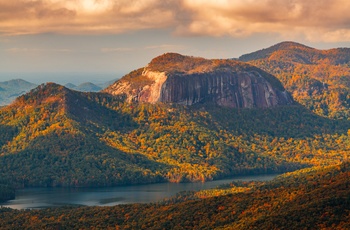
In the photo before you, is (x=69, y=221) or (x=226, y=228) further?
(x=69, y=221)

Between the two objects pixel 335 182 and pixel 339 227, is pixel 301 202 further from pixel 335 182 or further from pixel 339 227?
pixel 339 227

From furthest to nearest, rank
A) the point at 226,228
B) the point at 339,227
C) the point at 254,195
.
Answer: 1. the point at 254,195
2. the point at 226,228
3. the point at 339,227

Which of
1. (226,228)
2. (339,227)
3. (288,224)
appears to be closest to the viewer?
(339,227)

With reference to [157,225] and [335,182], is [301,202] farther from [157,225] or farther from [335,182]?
[157,225]

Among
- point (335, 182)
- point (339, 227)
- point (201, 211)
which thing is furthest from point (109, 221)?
point (339, 227)

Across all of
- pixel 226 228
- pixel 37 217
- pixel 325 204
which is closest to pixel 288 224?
pixel 325 204

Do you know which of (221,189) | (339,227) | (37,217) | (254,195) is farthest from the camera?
(221,189)
